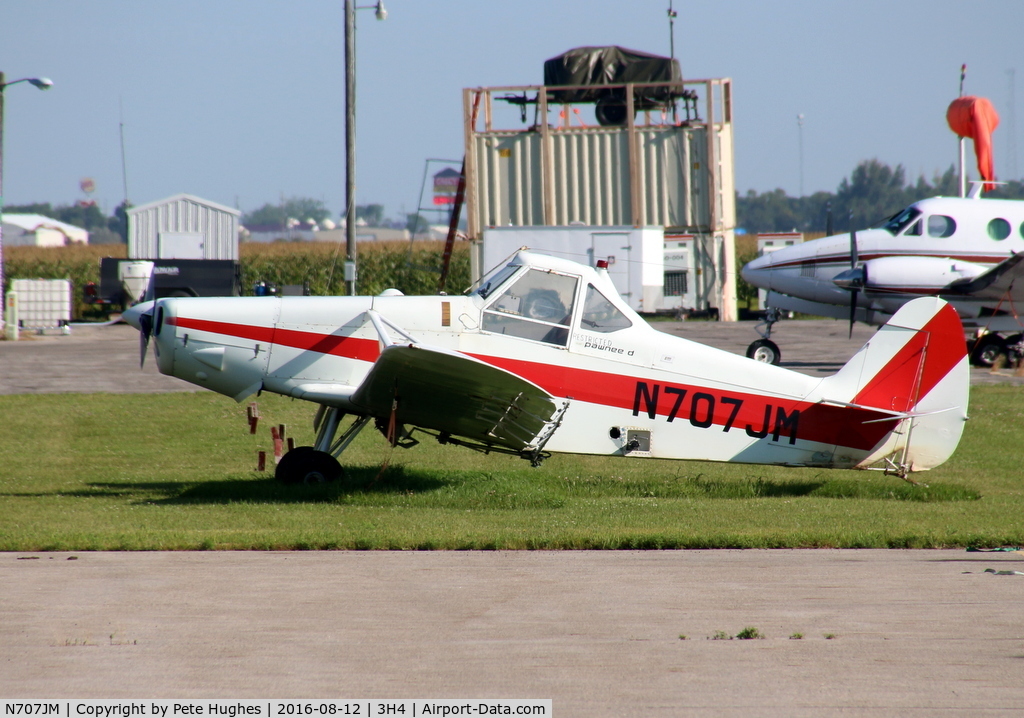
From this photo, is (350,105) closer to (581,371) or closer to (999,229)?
(999,229)

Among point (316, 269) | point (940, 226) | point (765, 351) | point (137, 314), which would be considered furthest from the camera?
point (316, 269)

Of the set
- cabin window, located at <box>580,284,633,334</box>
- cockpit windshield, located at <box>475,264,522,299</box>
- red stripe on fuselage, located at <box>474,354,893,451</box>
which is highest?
cockpit windshield, located at <box>475,264,522,299</box>

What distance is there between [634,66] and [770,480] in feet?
90.6

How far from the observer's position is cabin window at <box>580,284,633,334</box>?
32.0 ft

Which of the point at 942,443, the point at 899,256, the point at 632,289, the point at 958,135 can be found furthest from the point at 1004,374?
the point at 632,289

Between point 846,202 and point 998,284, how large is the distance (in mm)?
137840

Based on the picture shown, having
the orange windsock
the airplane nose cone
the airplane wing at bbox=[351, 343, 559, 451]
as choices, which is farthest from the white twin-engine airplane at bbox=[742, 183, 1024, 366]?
the airplane nose cone

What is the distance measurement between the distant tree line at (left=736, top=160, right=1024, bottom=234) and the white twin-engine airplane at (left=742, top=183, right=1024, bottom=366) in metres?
122

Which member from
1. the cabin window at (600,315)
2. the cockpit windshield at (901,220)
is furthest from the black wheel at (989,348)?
the cabin window at (600,315)

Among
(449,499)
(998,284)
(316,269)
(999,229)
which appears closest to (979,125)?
(999,229)

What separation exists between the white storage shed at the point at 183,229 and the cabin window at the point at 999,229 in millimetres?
31451

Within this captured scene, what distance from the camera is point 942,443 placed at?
1009cm

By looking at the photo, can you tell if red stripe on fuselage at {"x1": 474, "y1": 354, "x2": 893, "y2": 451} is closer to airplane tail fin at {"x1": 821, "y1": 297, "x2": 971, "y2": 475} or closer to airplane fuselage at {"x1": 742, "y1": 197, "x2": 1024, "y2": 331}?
airplane tail fin at {"x1": 821, "y1": 297, "x2": 971, "y2": 475}

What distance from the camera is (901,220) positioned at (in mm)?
20688
